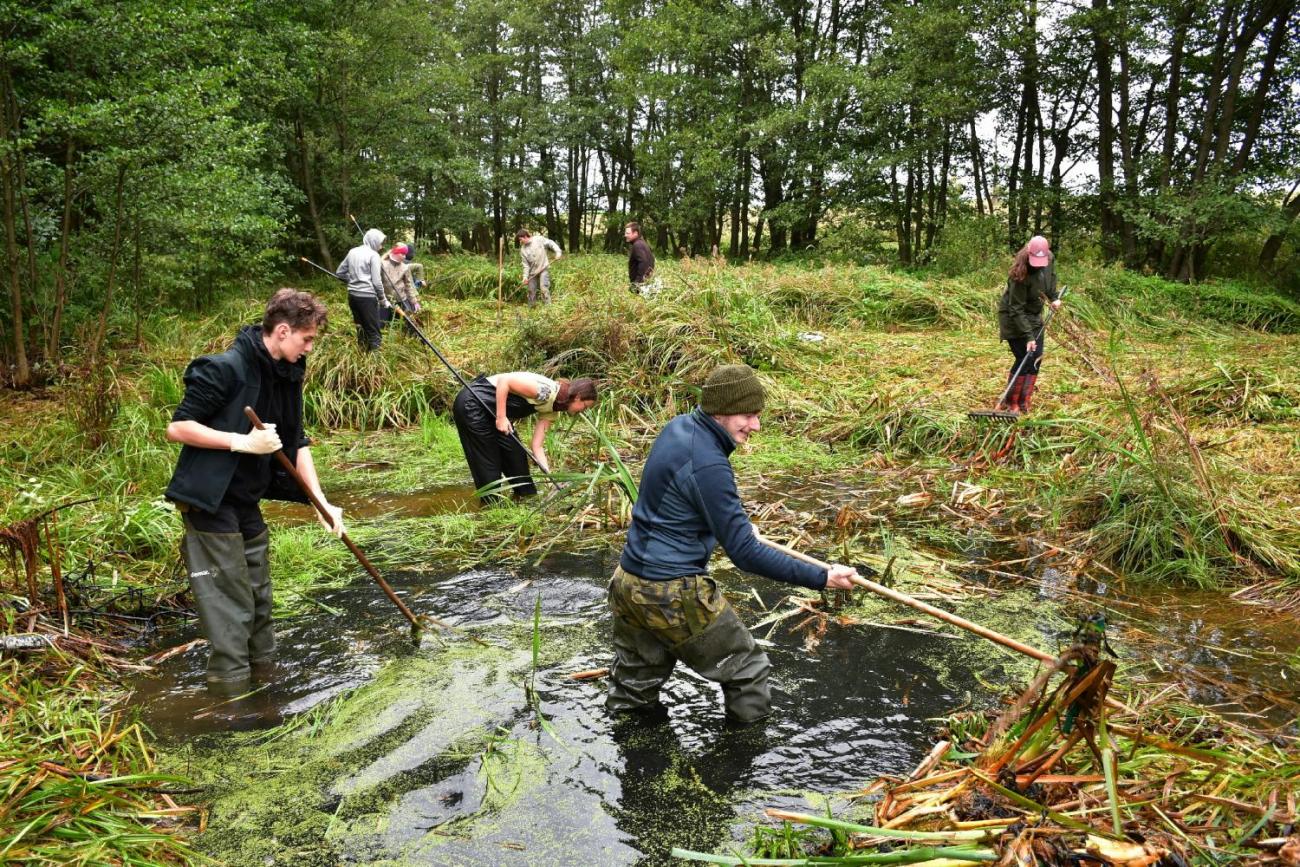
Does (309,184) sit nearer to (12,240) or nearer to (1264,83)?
(12,240)

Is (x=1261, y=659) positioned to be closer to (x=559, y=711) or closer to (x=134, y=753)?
(x=559, y=711)

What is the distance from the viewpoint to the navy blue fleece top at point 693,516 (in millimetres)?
2922

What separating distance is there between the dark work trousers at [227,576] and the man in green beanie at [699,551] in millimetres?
1596

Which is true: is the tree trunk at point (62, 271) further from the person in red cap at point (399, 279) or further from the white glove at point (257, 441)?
the white glove at point (257, 441)

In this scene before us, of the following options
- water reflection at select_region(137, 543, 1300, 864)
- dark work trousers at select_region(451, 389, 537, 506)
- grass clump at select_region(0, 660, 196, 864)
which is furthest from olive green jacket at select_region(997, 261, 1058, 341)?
grass clump at select_region(0, 660, 196, 864)

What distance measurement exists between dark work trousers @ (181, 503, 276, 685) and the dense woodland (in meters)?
4.68

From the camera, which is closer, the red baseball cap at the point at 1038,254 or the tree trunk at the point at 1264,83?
the red baseball cap at the point at 1038,254

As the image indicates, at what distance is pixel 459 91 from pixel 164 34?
47.3ft

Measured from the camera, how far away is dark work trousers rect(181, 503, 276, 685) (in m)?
3.27

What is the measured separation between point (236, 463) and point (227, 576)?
481mm

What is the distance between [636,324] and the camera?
944 cm

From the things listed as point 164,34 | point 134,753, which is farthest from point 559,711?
point 164,34

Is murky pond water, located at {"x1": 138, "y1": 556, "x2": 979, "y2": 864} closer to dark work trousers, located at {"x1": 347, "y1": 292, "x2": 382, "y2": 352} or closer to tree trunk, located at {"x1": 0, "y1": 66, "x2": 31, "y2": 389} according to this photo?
dark work trousers, located at {"x1": 347, "y1": 292, "x2": 382, "y2": 352}

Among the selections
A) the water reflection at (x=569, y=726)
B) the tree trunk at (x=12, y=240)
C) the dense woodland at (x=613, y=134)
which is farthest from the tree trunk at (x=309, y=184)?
the water reflection at (x=569, y=726)
